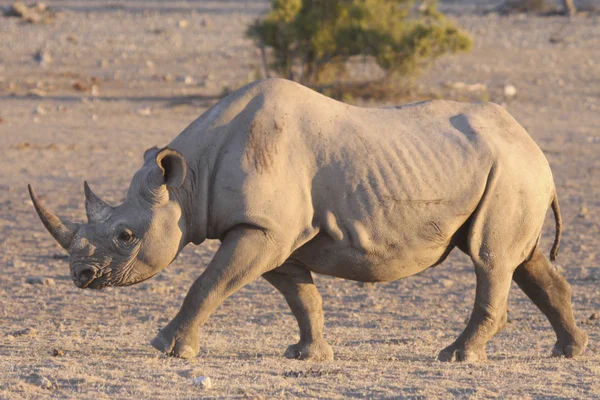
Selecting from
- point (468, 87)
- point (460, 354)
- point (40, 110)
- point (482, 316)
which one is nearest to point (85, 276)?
point (460, 354)

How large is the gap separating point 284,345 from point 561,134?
1090 centimetres

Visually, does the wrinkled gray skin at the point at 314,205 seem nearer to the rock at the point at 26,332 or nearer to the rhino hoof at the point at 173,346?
the rhino hoof at the point at 173,346

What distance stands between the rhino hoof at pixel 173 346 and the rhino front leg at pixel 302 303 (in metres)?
0.68

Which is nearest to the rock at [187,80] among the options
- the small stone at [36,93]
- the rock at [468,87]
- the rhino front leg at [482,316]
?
the small stone at [36,93]

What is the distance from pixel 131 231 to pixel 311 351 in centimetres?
124

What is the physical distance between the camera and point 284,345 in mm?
7613

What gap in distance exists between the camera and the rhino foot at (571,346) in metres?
7.43

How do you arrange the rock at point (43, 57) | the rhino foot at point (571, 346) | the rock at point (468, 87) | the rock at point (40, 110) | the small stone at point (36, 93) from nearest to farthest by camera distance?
the rhino foot at point (571, 346) → the rock at point (40, 110) → the small stone at point (36, 93) → the rock at point (468, 87) → the rock at point (43, 57)

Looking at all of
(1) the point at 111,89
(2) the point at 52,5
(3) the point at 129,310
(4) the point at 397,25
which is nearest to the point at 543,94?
(4) the point at 397,25

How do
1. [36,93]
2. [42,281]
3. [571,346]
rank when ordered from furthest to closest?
[36,93]
[42,281]
[571,346]

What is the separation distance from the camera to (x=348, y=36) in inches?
809

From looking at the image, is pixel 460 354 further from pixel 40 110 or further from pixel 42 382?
pixel 40 110

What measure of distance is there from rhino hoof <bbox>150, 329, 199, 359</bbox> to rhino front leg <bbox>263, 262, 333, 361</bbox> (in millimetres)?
685

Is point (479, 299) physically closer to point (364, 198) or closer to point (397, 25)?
point (364, 198)
